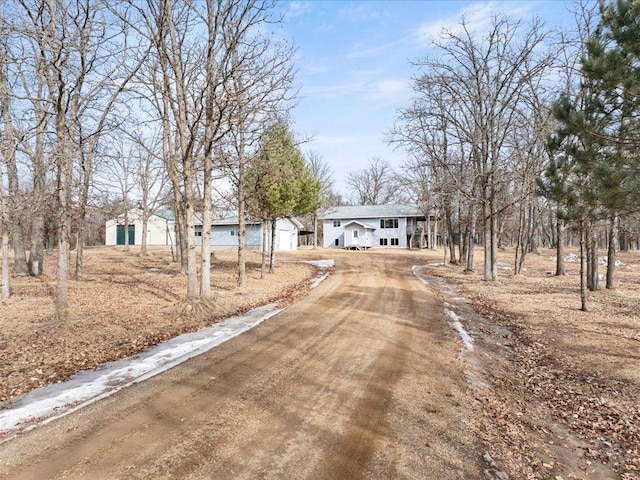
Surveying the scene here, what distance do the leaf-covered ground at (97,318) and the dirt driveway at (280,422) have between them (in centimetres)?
179

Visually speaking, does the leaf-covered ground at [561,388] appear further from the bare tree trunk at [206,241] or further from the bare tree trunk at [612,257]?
the bare tree trunk at [206,241]

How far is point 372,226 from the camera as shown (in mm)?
49250

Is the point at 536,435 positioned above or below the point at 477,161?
below

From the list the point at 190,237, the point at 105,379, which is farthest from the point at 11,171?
the point at 105,379

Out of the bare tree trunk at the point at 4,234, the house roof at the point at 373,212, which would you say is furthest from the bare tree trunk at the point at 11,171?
the house roof at the point at 373,212

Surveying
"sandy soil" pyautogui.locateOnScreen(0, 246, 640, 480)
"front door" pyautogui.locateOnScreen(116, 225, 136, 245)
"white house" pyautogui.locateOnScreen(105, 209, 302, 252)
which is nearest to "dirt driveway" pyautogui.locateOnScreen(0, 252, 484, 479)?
"sandy soil" pyautogui.locateOnScreen(0, 246, 640, 480)

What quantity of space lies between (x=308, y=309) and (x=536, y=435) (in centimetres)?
676

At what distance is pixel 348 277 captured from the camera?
59.0 feet

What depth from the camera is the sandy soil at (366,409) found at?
12.0ft

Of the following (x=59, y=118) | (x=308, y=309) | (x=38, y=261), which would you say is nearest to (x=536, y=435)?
(x=308, y=309)

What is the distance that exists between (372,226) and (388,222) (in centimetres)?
211

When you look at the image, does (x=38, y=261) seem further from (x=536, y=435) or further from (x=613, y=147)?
(x=613, y=147)

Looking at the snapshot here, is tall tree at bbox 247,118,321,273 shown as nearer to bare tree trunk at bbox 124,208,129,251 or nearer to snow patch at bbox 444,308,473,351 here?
bare tree trunk at bbox 124,208,129,251

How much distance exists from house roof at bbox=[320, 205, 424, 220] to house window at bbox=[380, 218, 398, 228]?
1.89 feet
